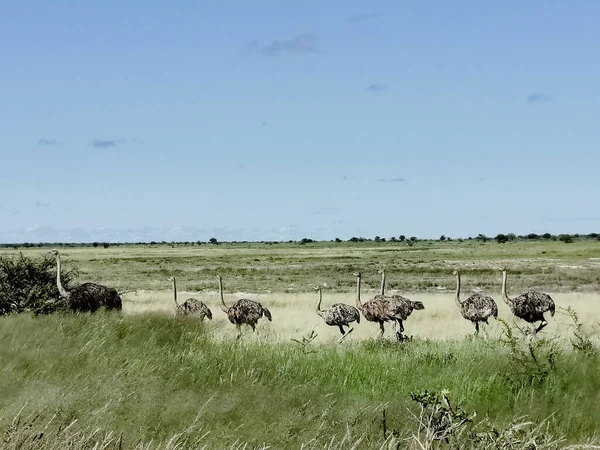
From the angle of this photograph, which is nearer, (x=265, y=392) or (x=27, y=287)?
(x=265, y=392)

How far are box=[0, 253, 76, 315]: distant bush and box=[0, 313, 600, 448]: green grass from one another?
5.13m

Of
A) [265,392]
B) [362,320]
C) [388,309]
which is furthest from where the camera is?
[362,320]

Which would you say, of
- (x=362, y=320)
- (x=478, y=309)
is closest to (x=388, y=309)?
(x=478, y=309)

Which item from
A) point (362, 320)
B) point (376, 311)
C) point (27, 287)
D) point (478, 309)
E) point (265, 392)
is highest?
point (27, 287)

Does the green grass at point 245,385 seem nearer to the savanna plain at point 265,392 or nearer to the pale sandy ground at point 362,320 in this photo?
the savanna plain at point 265,392

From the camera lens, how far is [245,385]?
23.9ft

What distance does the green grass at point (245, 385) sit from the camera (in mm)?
5797

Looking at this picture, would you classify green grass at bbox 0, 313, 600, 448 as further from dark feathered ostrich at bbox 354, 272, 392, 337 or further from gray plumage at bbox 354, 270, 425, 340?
dark feathered ostrich at bbox 354, 272, 392, 337

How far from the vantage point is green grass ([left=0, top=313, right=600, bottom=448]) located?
5.80 metres

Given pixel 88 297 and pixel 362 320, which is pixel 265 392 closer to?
pixel 88 297

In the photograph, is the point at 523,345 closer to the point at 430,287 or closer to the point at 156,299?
the point at 156,299

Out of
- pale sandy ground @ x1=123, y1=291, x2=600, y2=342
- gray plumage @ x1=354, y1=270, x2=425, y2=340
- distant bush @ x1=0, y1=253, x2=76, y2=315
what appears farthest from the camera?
pale sandy ground @ x1=123, y1=291, x2=600, y2=342

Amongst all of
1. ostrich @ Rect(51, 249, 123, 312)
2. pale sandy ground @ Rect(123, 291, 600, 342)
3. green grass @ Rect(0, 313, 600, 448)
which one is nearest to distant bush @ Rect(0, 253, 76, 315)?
ostrich @ Rect(51, 249, 123, 312)

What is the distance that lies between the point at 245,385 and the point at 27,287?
11.0 meters
